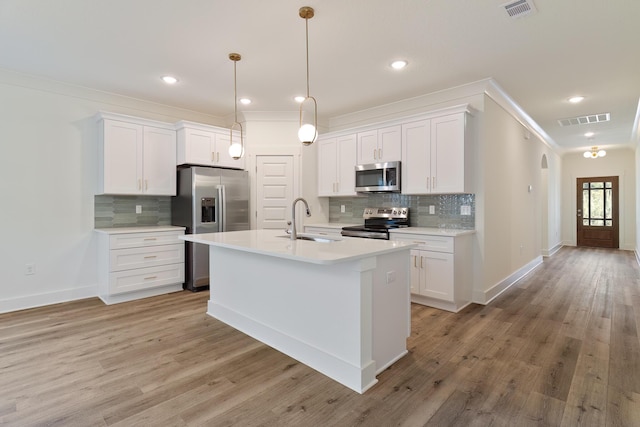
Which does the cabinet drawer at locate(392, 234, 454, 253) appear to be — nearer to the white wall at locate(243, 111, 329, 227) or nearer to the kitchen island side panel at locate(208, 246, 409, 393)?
the kitchen island side panel at locate(208, 246, 409, 393)

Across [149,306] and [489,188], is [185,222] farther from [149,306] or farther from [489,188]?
[489,188]

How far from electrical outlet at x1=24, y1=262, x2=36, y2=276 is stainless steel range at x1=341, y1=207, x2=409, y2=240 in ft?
12.2

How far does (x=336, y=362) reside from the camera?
225 centimetres

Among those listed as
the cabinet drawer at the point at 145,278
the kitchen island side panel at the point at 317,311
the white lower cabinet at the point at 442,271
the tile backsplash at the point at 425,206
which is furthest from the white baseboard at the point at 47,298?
the white lower cabinet at the point at 442,271

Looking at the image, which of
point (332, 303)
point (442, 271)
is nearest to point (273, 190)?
point (442, 271)

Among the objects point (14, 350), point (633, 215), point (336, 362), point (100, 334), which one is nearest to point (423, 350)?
point (336, 362)

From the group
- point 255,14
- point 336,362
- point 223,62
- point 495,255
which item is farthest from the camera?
point 495,255

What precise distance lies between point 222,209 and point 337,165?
183 cm

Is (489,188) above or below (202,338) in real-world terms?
above

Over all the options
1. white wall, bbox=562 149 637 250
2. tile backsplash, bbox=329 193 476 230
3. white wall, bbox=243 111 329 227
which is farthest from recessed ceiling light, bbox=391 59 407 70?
white wall, bbox=562 149 637 250

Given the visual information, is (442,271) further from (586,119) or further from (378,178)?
(586,119)

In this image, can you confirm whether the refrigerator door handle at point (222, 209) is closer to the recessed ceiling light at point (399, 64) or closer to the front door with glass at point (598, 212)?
the recessed ceiling light at point (399, 64)

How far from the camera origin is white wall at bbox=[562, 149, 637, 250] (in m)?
8.21

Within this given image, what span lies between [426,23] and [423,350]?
8.63 feet
